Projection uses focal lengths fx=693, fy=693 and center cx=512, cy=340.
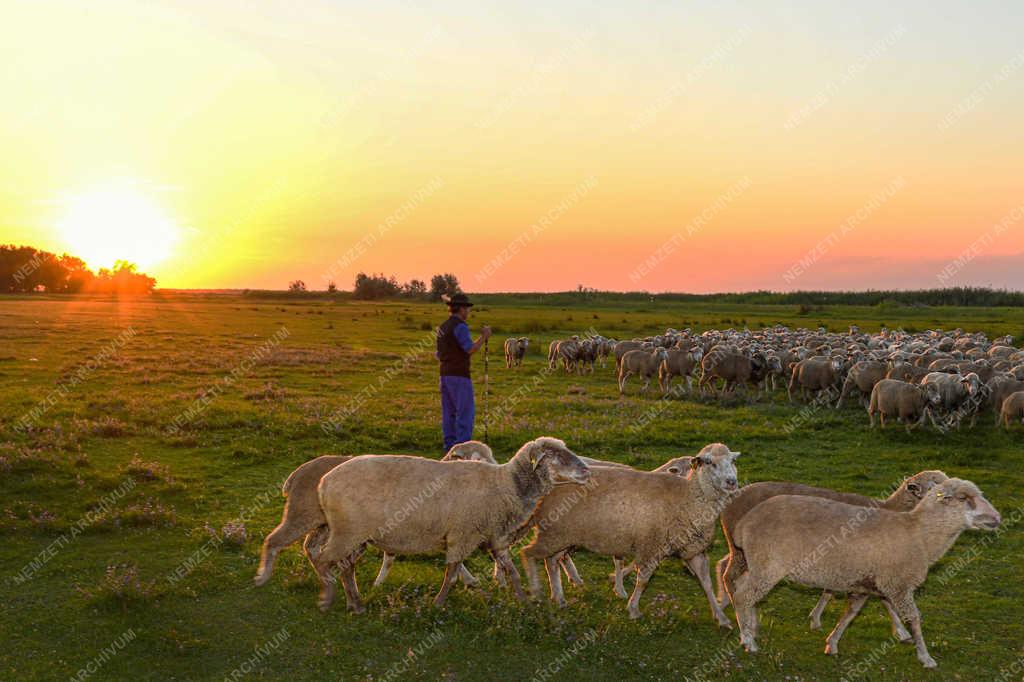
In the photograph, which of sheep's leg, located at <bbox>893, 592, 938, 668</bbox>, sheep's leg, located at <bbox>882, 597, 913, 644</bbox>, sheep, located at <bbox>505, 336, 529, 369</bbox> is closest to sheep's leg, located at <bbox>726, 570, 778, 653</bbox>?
sheep's leg, located at <bbox>893, 592, 938, 668</bbox>

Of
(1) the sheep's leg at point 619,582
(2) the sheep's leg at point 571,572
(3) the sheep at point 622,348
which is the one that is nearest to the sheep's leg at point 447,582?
(2) the sheep's leg at point 571,572

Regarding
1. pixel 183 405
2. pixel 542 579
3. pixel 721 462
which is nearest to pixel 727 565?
pixel 721 462

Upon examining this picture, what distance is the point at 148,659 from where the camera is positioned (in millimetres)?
6637

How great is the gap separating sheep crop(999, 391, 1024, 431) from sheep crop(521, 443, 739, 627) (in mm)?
15108

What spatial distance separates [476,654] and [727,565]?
10.0 feet

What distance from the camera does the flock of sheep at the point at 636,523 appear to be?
6.83 m

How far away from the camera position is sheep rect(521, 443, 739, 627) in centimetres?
778

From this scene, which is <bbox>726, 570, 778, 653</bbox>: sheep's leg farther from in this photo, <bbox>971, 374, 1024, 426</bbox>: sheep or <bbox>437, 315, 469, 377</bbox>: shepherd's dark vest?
<bbox>971, 374, 1024, 426</bbox>: sheep

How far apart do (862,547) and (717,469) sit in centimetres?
160

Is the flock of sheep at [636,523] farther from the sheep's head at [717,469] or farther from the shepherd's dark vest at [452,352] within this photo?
the shepherd's dark vest at [452,352]

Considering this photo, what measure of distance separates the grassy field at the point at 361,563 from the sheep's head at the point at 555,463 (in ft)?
4.52

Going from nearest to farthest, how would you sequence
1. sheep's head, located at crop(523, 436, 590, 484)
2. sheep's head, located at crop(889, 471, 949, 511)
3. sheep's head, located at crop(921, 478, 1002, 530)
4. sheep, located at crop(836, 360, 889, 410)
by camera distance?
sheep's head, located at crop(921, 478, 1002, 530)
sheep's head, located at crop(889, 471, 949, 511)
sheep's head, located at crop(523, 436, 590, 484)
sheep, located at crop(836, 360, 889, 410)

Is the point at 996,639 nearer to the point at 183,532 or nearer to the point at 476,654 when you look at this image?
the point at 476,654

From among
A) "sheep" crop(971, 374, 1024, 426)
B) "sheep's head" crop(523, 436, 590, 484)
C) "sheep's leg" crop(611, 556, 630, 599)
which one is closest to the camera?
"sheep's head" crop(523, 436, 590, 484)
